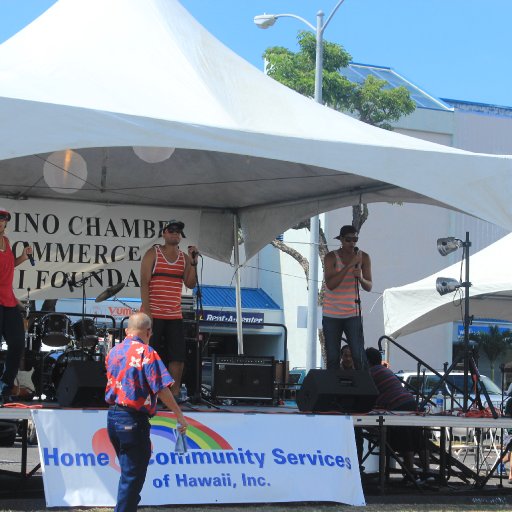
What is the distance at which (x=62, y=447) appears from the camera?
303 inches

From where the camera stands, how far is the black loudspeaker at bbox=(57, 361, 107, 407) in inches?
333

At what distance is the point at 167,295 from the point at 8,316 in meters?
1.49

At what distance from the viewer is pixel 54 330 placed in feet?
36.2

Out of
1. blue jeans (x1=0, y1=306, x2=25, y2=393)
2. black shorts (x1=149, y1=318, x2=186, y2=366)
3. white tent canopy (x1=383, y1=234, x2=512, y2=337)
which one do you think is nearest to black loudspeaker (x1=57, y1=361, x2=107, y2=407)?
blue jeans (x1=0, y1=306, x2=25, y2=393)

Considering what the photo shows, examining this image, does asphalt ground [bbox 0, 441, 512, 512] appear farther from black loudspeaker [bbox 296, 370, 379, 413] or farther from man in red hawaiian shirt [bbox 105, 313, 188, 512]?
man in red hawaiian shirt [bbox 105, 313, 188, 512]

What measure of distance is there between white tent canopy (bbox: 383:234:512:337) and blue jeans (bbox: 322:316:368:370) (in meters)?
3.87

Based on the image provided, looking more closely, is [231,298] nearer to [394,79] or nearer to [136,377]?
[394,79]

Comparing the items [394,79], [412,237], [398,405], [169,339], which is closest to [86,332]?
[169,339]

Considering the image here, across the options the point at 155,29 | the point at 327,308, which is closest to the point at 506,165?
the point at 327,308

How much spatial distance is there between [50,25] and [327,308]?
3806 millimetres

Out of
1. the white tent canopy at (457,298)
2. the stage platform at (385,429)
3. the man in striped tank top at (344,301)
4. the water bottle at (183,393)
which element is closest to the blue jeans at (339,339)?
the man in striped tank top at (344,301)

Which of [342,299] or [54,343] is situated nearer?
[342,299]

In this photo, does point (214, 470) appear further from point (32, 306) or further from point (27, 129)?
point (32, 306)

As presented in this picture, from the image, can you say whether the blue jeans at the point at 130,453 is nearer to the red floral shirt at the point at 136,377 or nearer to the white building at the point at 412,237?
the red floral shirt at the point at 136,377
